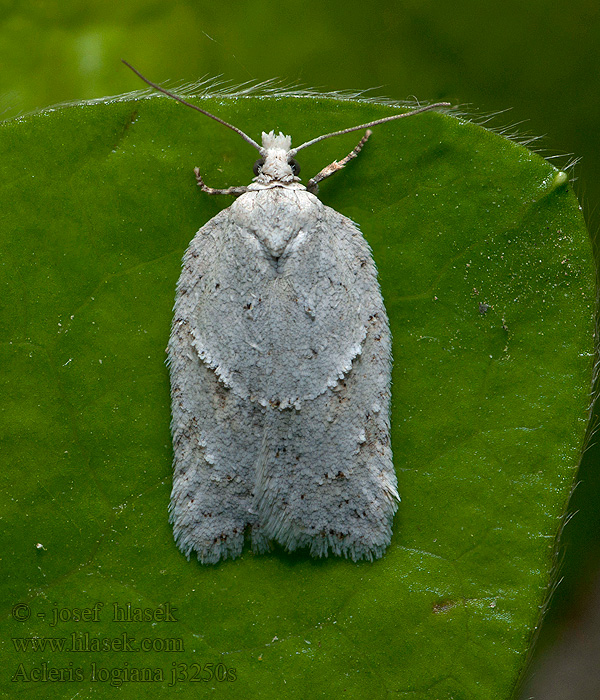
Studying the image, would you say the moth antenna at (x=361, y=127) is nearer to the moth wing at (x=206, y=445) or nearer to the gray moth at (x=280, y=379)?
the gray moth at (x=280, y=379)

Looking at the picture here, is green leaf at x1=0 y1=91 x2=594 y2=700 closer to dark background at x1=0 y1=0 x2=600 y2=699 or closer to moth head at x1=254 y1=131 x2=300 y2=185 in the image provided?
moth head at x1=254 y1=131 x2=300 y2=185

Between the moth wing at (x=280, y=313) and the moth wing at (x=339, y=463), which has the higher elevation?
the moth wing at (x=280, y=313)

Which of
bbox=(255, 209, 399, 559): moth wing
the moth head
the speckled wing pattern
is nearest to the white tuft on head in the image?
the moth head

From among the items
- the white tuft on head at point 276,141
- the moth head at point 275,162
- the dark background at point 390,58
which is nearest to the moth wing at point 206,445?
the moth head at point 275,162

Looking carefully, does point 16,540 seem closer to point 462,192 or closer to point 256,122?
point 256,122

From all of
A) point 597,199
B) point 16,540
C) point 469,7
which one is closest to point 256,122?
point 469,7

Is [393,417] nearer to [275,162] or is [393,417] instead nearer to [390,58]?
[275,162]
